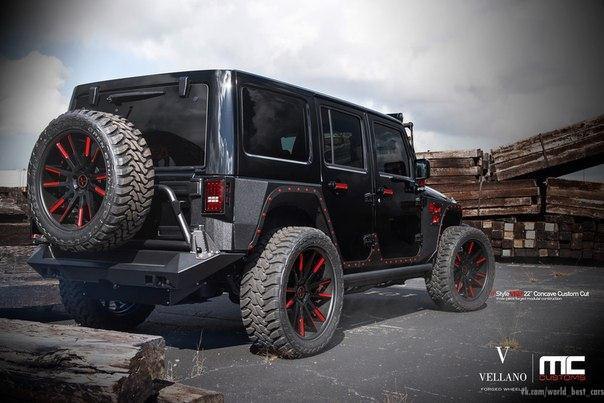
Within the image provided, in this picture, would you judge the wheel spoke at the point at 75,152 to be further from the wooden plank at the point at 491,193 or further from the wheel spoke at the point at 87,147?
the wooden plank at the point at 491,193

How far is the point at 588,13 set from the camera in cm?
560

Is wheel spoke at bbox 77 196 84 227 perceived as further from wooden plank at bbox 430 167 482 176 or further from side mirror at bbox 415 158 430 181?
wooden plank at bbox 430 167 482 176

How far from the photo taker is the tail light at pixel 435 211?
20.6ft

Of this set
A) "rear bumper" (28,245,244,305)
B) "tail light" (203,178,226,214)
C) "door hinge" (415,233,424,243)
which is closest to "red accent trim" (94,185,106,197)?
"rear bumper" (28,245,244,305)

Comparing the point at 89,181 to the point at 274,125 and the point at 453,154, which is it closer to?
the point at 274,125

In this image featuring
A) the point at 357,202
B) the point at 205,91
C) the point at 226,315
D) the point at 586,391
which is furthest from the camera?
the point at 226,315

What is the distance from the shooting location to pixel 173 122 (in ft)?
13.8

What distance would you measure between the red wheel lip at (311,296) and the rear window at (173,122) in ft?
3.94

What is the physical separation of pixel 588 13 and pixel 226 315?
17.2ft

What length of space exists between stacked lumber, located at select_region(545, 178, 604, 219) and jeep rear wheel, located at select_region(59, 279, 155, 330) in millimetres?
9953

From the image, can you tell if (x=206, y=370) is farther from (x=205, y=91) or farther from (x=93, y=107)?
(x=93, y=107)

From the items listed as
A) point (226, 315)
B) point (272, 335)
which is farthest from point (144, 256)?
point (226, 315)

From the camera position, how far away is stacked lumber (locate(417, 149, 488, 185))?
509 inches

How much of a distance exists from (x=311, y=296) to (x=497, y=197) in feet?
30.9
